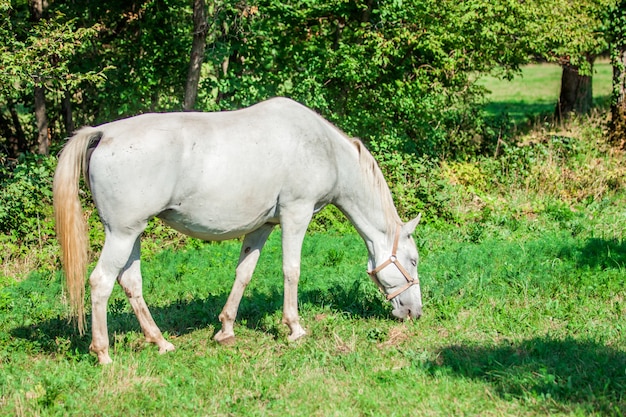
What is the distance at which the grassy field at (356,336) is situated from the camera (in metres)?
4.94

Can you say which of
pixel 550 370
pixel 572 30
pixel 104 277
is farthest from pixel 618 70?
pixel 104 277

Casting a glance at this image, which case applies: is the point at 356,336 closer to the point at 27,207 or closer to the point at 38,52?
the point at 27,207

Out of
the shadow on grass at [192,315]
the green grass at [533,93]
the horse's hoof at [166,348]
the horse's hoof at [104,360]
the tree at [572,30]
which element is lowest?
the green grass at [533,93]

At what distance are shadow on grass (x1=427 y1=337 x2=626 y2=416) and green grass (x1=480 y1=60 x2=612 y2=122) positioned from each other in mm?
13114

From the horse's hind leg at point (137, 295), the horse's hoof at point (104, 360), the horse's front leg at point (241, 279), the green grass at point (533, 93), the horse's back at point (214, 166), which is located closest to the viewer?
the horse's back at point (214, 166)

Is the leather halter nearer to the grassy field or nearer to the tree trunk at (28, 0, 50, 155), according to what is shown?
the grassy field

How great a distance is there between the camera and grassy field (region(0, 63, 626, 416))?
4941 millimetres

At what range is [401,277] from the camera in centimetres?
673

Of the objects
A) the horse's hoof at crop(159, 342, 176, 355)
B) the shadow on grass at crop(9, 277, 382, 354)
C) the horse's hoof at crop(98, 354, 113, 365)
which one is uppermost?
the horse's hoof at crop(98, 354, 113, 365)

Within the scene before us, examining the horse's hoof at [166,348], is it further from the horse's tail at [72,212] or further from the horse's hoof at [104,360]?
the horse's tail at [72,212]

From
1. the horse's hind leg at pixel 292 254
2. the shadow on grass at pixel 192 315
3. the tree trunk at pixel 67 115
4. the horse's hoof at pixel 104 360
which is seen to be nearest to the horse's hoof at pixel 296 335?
the horse's hind leg at pixel 292 254

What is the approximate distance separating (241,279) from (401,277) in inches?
59.9

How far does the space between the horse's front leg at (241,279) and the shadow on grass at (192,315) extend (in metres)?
0.36

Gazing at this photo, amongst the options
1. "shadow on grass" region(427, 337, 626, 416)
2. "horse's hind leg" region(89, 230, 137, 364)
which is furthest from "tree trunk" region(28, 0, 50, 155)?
"shadow on grass" region(427, 337, 626, 416)
